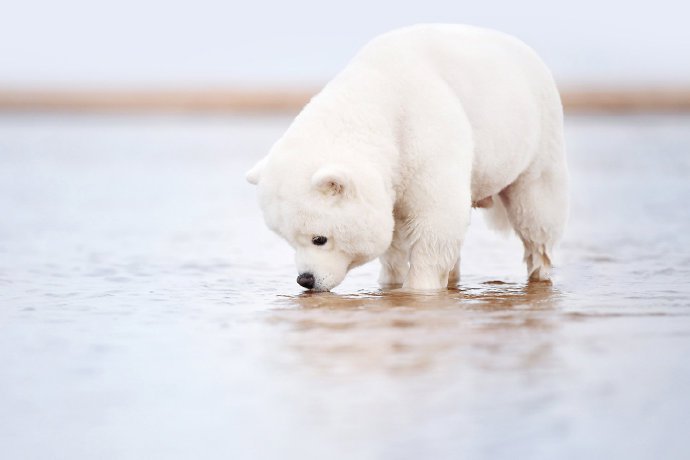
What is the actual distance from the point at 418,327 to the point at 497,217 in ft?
9.05

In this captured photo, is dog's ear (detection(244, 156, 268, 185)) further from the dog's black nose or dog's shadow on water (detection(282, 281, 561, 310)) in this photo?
dog's shadow on water (detection(282, 281, 561, 310))

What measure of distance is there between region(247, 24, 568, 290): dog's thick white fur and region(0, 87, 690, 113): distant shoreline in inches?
1301

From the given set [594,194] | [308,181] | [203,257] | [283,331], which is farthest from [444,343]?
[594,194]

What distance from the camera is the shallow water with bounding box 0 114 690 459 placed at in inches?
167

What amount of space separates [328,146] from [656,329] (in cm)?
196


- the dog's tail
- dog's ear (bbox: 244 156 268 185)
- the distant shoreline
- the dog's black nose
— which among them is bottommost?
the dog's black nose

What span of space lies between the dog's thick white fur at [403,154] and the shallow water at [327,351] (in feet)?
1.16

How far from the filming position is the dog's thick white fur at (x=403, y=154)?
21.8 ft

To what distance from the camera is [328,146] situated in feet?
22.3

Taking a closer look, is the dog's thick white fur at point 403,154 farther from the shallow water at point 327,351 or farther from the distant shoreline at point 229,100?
the distant shoreline at point 229,100

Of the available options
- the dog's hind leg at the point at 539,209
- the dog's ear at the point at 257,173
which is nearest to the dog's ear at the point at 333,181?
the dog's ear at the point at 257,173

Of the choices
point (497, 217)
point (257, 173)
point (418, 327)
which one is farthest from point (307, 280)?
point (497, 217)

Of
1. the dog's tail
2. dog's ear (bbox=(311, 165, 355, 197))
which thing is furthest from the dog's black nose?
the dog's tail

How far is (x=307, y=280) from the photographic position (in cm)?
691
